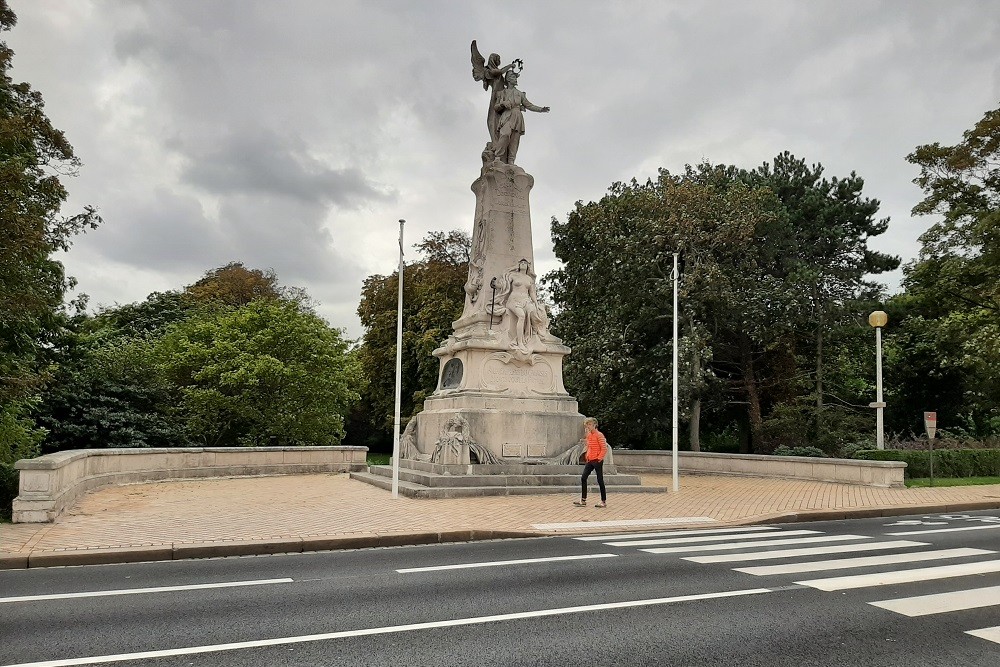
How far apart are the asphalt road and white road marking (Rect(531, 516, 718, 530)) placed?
1.94 meters

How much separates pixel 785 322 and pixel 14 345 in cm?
2456

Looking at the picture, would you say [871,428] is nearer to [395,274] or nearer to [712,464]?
[712,464]

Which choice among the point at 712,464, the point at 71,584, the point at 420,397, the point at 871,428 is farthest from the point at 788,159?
the point at 71,584

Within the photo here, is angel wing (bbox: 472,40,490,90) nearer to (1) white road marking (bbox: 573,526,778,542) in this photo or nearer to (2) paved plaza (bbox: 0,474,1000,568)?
(2) paved plaza (bbox: 0,474,1000,568)

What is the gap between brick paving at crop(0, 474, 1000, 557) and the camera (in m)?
10.9

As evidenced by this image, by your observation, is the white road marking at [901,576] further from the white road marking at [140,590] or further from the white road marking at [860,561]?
the white road marking at [140,590]

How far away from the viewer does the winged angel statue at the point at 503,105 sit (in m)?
23.1

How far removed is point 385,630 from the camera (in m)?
5.93

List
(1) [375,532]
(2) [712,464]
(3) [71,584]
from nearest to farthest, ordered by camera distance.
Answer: (3) [71,584]
(1) [375,532]
(2) [712,464]

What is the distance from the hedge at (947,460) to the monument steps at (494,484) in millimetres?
8057

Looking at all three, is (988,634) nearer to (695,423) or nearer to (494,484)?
(494,484)

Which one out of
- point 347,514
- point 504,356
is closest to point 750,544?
point 347,514

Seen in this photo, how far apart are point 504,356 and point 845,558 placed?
39.8ft

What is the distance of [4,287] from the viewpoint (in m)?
14.0
